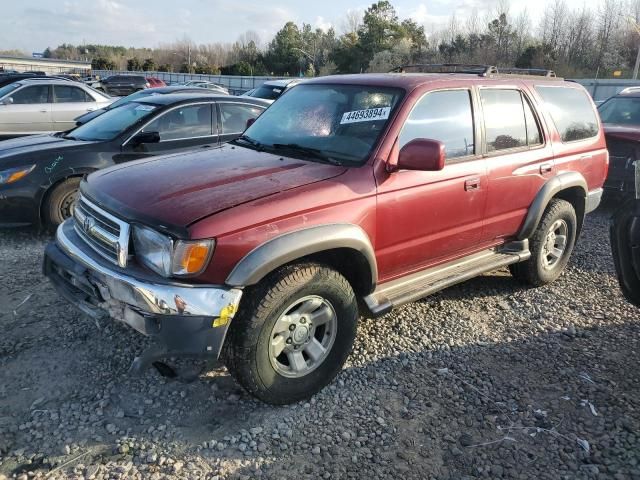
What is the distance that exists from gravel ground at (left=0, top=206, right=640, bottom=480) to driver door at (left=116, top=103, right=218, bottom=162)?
7.37 ft

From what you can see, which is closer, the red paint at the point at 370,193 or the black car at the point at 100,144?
the red paint at the point at 370,193

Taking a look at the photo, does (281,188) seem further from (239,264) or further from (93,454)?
(93,454)

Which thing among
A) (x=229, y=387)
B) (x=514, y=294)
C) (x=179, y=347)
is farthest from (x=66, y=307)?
(x=514, y=294)

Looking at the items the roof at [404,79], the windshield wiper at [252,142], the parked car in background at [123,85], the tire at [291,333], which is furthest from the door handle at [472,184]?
the parked car in background at [123,85]

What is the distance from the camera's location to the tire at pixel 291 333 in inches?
111

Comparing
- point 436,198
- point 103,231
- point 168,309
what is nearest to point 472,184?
point 436,198

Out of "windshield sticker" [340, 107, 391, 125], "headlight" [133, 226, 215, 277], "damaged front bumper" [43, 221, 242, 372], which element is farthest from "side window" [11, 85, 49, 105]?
"headlight" [133, 226, 215, 277]

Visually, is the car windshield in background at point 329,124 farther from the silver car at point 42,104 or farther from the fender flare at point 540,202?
the silver car at point 42,104

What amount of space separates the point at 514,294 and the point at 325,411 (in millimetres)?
2530

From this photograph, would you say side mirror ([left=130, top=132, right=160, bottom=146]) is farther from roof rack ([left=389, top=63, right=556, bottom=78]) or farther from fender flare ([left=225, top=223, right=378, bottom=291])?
fender flare ([left=225, top=223, right=378, bottom=291])

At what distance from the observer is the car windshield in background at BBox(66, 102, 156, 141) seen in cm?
612

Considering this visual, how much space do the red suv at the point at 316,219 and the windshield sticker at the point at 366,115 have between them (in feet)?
0.05

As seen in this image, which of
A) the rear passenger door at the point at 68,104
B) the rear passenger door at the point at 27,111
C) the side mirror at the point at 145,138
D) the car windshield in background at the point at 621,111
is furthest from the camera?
the rear passenger door at the point at 68,104

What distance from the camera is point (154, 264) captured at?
2.75 metres
